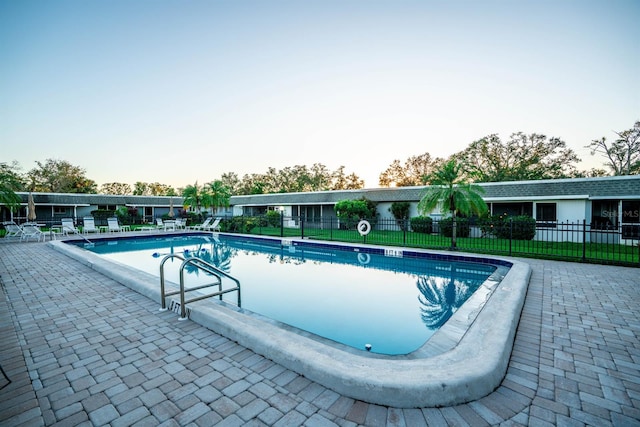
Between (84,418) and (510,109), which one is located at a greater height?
(510,109)

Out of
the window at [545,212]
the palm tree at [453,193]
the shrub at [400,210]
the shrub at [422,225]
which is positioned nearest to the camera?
the palm tree at [453,193]

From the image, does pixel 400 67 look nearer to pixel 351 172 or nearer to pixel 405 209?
pixel 405 209

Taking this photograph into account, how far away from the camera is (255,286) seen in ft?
23.9

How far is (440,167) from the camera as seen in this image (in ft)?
40.1

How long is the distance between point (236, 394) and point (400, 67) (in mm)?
15071

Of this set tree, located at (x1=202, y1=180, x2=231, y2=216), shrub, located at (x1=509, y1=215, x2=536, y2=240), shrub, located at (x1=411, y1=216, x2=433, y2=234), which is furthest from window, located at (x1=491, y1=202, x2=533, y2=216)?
tree, located at (x1=202, y1=180, x2=231, y2=216)

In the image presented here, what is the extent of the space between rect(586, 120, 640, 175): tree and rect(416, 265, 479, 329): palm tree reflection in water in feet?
102

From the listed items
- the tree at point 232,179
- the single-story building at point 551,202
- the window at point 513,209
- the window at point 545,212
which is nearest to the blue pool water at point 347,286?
the single-story building at point 551,202

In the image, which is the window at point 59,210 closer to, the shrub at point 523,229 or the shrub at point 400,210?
the shrub at point 400,210

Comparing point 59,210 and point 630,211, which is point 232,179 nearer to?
point 59,210

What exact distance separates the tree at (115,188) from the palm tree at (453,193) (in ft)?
229

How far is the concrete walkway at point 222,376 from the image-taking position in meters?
2.07

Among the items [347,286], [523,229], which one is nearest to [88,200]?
[347,286]

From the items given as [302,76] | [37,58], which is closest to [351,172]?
[302,76]
